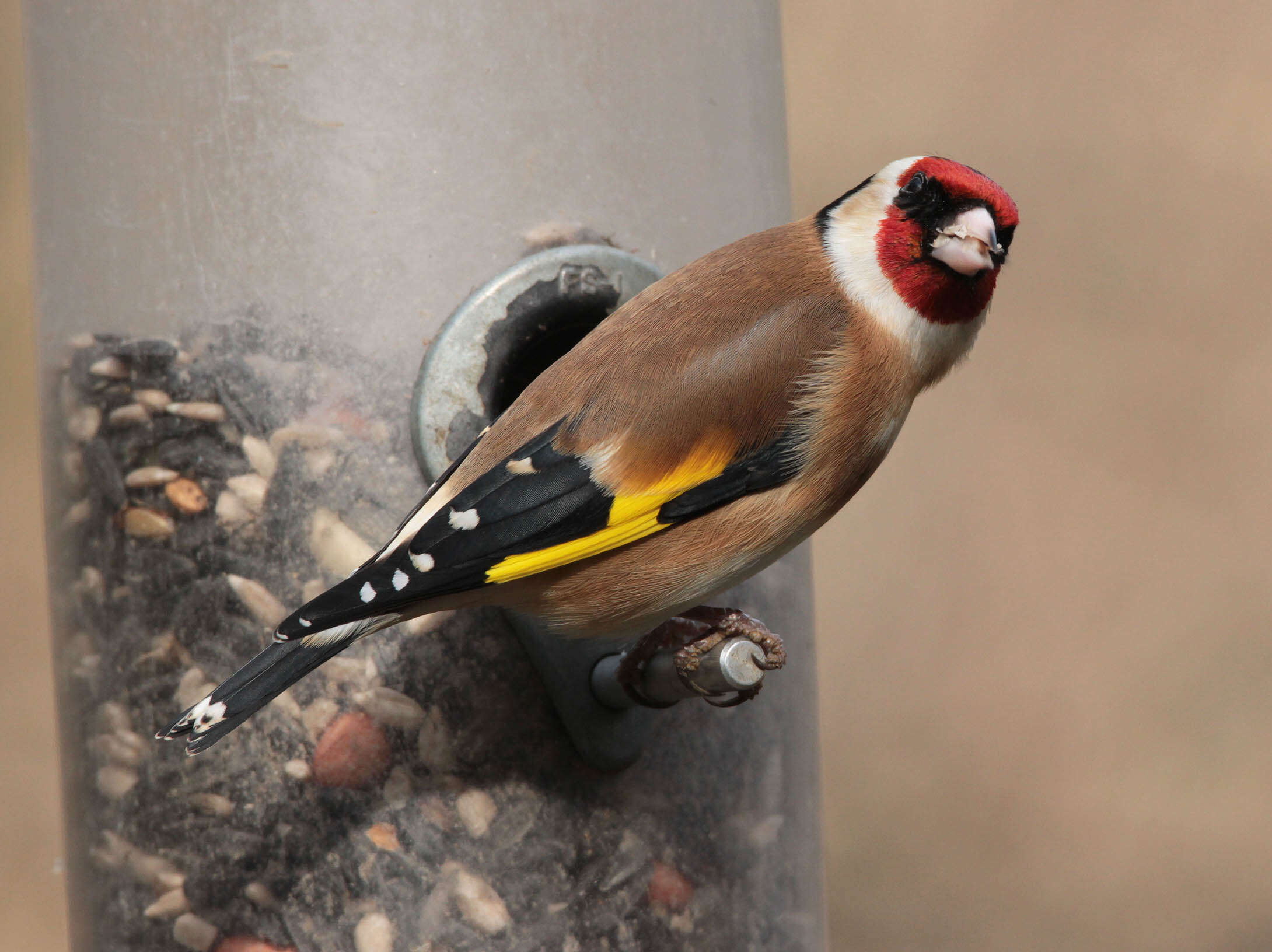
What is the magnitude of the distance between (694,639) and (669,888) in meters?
0.48

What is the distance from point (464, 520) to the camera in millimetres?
2469

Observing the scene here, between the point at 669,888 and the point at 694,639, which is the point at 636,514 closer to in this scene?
the point at 694,639

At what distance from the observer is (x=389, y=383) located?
2814 millimetres

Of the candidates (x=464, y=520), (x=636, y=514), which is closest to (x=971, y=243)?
(x=636, y=514)

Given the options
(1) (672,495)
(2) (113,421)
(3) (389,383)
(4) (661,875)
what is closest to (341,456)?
(3) (389,383)

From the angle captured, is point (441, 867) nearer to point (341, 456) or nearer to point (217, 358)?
point (341, 456)

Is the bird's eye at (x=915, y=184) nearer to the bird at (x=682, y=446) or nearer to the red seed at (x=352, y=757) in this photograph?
the bird at (x=682, y=446)

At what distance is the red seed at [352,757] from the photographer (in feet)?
8.96

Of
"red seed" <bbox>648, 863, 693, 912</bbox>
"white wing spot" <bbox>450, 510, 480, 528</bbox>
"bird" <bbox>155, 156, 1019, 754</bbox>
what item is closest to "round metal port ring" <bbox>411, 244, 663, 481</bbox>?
"bird" <bbox>155, 156, 1019, 754</bbox>

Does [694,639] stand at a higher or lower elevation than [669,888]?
higher

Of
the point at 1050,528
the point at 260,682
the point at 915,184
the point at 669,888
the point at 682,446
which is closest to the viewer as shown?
the point at 260,682

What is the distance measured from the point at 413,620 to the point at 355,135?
816mm

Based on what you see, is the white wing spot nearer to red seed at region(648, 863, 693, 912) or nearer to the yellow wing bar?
the yellow wing bar

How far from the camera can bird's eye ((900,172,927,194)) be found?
2664mm
